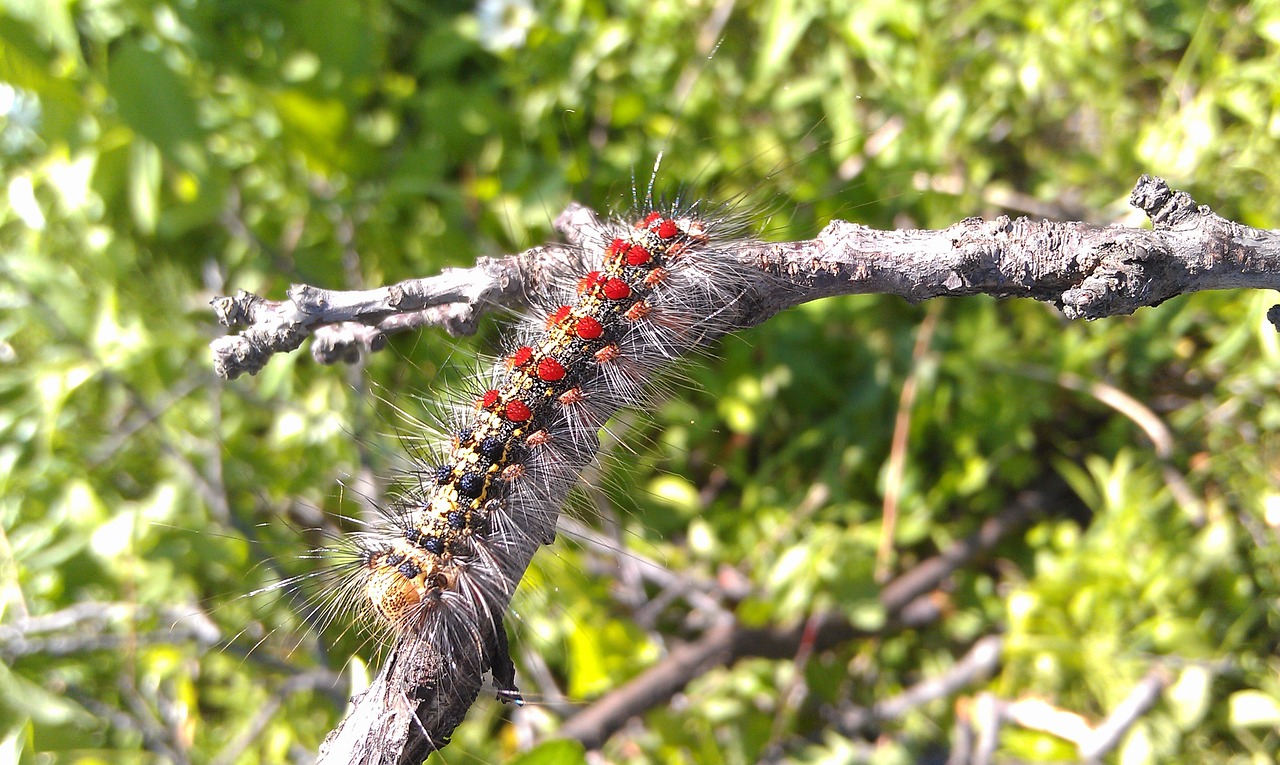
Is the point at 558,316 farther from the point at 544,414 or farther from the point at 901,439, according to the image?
the point at 901,439

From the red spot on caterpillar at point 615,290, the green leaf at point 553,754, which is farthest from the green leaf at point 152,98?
the green leaf at point 553,754

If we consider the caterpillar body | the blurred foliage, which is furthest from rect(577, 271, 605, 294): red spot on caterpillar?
the blurred foliage

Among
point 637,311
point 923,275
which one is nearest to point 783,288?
point 923,275

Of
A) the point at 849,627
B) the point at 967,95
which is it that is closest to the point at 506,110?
the point at 967,95

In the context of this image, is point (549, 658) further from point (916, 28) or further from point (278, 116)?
point (916, 28)

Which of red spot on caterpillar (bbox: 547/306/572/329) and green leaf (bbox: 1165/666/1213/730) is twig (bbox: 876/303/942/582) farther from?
red spot on caterpillar (bbox: 547/306/572/329)

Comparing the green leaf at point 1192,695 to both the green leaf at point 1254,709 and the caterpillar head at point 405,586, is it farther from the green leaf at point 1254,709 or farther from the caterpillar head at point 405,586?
the caterpillar head at point 405,586

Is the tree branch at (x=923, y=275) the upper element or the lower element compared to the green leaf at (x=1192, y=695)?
upper
